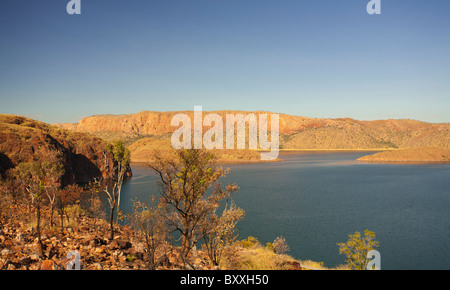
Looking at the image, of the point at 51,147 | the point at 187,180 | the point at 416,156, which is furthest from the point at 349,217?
the point at 416,156

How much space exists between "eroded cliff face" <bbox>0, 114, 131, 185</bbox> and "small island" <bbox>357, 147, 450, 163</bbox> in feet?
480

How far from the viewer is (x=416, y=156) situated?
162 metres

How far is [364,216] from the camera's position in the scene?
47.7 meters

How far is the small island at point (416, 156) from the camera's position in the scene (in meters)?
158

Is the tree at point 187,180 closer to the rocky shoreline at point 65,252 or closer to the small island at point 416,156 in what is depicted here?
the rocky shoreline at point 65,252

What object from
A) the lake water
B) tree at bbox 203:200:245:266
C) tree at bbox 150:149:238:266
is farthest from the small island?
tree at bbox 150:149:238:266

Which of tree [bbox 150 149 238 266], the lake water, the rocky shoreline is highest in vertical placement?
tree [bbox 150 149 238 266]

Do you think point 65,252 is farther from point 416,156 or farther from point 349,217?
point 416,156

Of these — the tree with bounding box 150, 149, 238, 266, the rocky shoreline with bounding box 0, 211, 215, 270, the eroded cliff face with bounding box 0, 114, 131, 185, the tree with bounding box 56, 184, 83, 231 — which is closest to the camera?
the rocky shoreline with bounding box 0, 211, 215, 270

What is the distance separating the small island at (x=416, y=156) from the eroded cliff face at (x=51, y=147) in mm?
146426

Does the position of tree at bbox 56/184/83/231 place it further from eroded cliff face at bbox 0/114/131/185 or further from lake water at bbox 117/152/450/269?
lake water at bbox 117/152/450/269

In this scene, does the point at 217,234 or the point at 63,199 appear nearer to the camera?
the point at 217,234

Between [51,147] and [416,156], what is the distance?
7292 inches

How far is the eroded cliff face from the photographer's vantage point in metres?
58.2
